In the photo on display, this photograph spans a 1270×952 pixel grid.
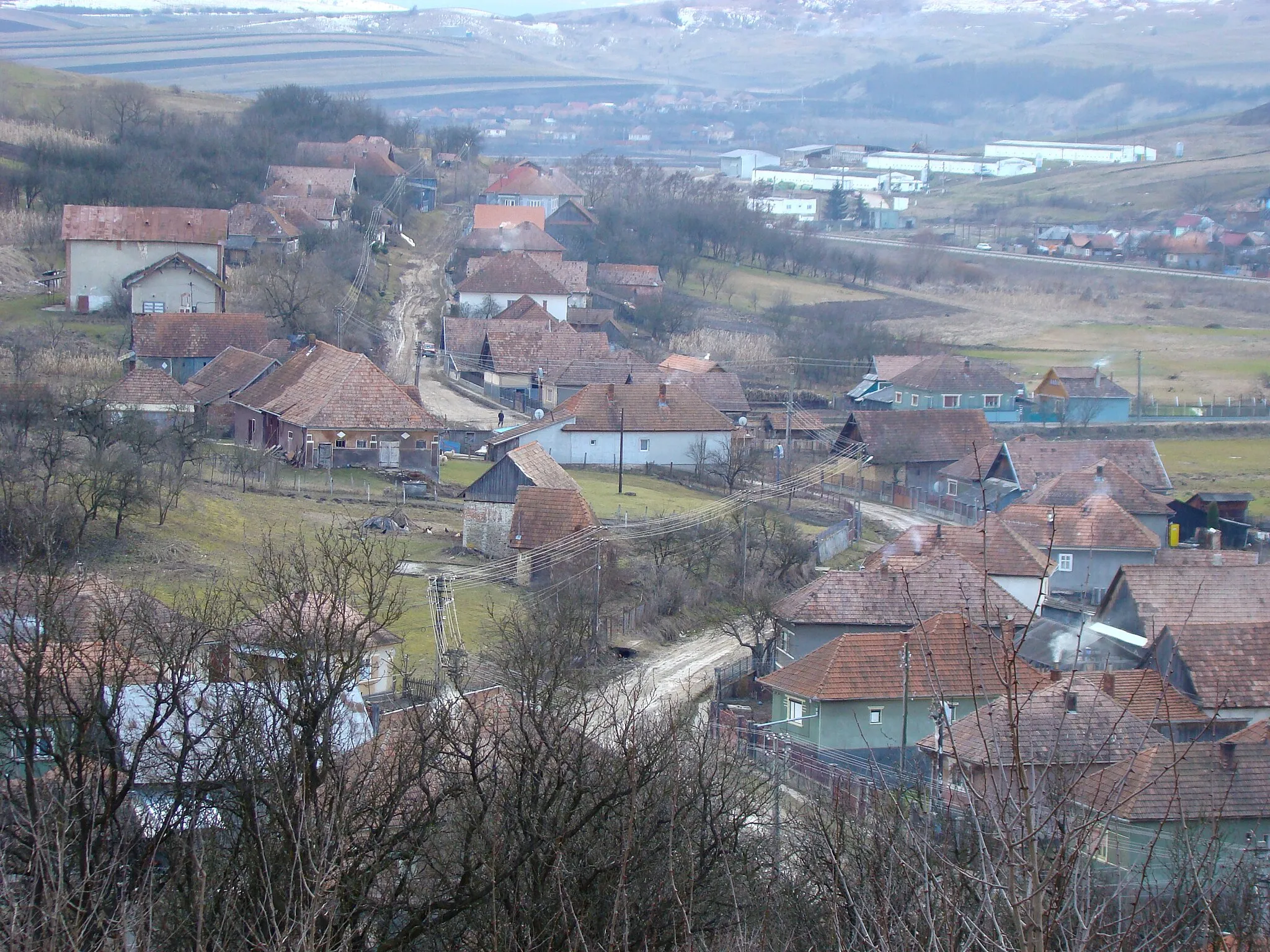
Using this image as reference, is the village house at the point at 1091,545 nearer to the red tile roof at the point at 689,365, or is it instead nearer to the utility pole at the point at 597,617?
the utility pole at the point at 597,617

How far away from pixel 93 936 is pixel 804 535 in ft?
73.3

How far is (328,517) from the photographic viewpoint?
25.4 meters

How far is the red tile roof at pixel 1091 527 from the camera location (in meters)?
27.4

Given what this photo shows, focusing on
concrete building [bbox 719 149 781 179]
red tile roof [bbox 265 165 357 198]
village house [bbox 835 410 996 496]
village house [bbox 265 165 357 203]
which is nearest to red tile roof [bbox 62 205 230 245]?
village house [bbox 265 165 357 203]

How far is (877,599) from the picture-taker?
21.7 meters

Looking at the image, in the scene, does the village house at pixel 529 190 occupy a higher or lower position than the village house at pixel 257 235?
higher

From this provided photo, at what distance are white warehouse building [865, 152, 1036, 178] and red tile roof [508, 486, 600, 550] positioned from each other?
97920 millimetres

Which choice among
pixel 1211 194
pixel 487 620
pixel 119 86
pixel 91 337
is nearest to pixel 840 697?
pixel 487 620

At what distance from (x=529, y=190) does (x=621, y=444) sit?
36813mm

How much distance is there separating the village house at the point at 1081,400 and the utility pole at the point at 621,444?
47.7 feet

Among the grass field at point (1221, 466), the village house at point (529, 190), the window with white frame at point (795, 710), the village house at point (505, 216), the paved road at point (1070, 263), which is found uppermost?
the village house at point (529, 190)

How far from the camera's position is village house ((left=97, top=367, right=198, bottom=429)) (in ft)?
101

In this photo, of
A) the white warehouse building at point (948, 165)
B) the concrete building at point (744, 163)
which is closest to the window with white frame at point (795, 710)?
the concrete building at point (744, 163)

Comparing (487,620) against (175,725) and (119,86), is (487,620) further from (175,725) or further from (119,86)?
(119,86)
